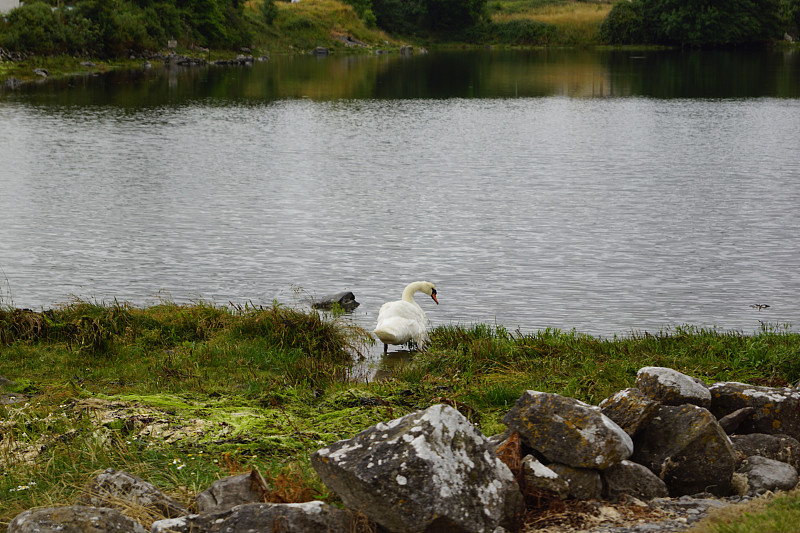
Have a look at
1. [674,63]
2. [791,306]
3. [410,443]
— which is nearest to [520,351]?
[410,443]

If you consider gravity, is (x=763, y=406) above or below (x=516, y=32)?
below

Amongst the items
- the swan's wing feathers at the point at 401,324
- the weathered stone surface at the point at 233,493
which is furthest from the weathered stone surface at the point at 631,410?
the swan's wing feathers at the point at 401,324

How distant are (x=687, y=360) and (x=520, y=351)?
2.28m

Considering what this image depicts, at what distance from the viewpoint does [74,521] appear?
5.58 meters

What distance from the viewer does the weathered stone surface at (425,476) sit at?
5750 millimetres

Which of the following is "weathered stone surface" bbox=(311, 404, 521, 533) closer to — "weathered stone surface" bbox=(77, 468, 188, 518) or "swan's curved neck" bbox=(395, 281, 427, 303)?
"weathered stone surface" bbox=(77, 468, 188, 518)

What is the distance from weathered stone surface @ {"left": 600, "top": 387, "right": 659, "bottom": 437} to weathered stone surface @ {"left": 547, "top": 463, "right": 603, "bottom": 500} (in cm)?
70

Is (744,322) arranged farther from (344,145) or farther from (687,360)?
(344,145)

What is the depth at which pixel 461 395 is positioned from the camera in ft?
32.1

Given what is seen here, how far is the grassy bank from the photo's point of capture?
754 cm

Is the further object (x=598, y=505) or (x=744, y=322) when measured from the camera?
(x=744, y=322)

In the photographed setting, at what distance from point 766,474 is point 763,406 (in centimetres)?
106

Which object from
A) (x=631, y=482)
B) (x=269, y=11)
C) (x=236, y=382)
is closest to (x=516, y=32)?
(x=269, y=11)

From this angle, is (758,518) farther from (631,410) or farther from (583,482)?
(631,410)
